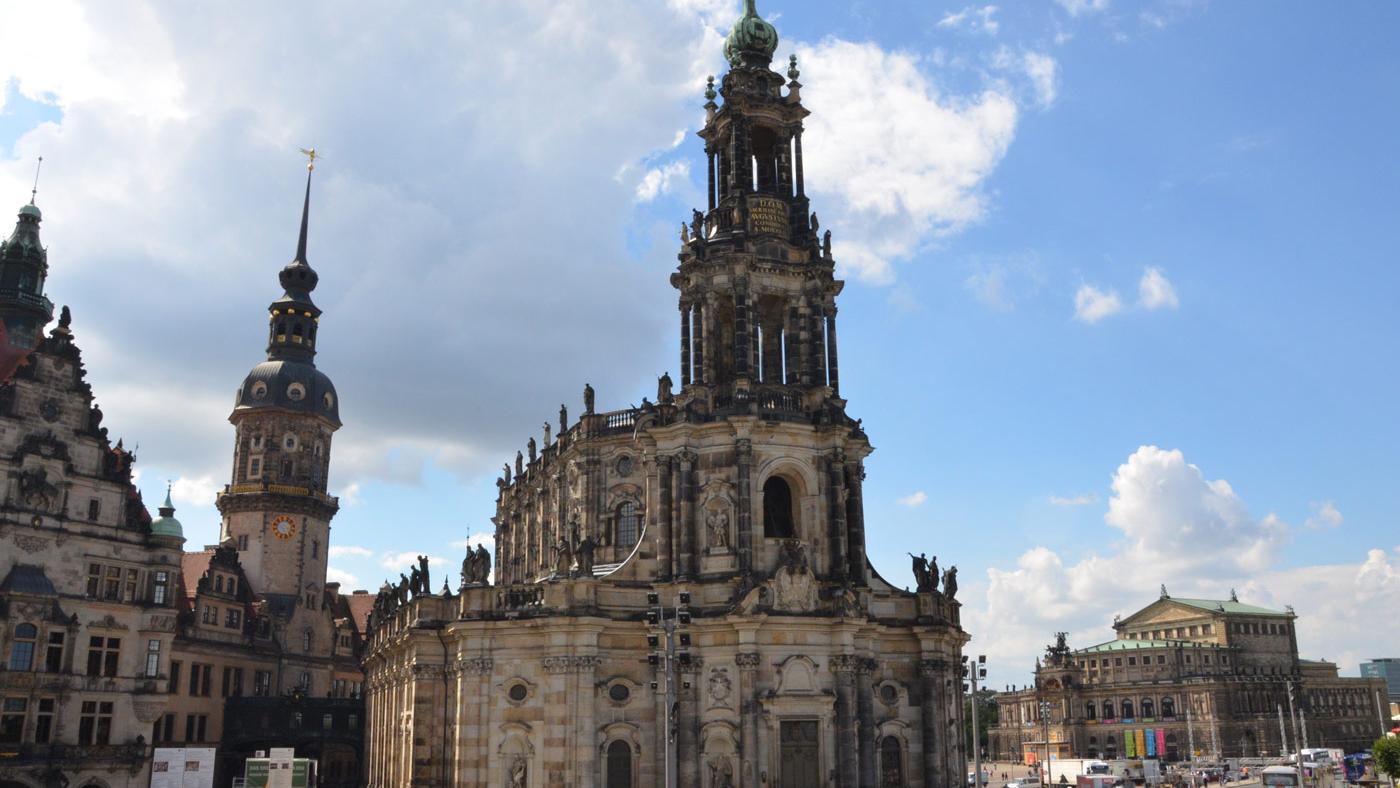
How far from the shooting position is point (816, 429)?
51094mm

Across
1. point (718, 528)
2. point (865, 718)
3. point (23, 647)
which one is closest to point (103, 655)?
point (23, 647)

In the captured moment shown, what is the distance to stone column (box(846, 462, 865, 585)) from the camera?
51.1 meters

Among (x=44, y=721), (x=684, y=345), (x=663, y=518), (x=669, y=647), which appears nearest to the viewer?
(x=669, y=647)

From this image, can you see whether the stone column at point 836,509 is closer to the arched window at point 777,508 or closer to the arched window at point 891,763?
the arched window at point 777,508

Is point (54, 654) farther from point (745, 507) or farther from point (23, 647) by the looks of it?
point (745, 507)

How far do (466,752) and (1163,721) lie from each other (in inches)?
4036

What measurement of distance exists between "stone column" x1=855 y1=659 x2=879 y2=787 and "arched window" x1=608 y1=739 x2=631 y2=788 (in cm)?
980

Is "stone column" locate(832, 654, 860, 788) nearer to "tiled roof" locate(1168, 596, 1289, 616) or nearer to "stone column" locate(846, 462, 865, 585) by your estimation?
"stone column" locate(846, 462, 865, 585)

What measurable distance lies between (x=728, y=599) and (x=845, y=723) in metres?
6.93

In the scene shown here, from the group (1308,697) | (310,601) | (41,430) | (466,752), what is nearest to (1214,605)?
(1308,697)

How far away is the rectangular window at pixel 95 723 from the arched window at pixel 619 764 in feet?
91.9

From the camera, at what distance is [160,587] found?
6128cm

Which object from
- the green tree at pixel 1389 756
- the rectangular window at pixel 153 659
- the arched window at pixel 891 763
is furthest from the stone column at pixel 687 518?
the green tree at pixel 1389 756

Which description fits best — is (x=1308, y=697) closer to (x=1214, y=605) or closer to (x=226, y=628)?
(x=1214, y=605)
